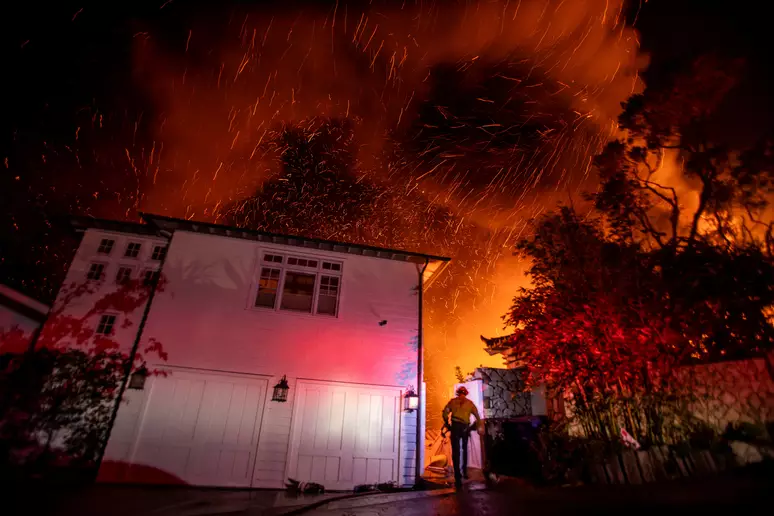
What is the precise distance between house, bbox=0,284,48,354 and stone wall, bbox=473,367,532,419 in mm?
14079

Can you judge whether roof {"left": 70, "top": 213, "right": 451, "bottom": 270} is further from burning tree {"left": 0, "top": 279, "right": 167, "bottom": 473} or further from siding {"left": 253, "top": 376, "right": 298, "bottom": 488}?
siding {"left": 253, "top": 376, "right": 298, "bottom": 488}

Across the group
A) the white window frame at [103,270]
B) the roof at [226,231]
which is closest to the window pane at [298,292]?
the roof at [226,231]

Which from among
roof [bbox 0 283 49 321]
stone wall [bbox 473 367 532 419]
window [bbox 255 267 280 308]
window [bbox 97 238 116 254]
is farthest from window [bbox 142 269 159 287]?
stone wall [bbox 473 367 532 419]

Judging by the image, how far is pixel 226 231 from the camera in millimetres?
10633

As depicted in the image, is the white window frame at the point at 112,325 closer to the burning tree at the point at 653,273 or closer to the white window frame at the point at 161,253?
the white window frame at the point at 161,253

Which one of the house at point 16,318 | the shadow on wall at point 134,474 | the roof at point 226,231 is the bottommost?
the shadow on wall at point 134,474

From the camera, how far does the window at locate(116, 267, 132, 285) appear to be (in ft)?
33.4

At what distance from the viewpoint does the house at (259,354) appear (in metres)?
8.85

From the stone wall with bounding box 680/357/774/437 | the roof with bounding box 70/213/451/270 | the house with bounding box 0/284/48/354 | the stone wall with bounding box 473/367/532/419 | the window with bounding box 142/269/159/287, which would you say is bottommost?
the stone wall with bounding box 680/357/774/437

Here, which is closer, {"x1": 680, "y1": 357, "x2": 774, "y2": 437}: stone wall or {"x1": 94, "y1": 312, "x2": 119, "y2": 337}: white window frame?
{"x1": 680, "y1": 357, "x2": 774, "y2": 437}: stone wall

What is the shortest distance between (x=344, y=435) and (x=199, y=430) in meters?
3.34

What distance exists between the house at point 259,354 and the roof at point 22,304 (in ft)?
10.0

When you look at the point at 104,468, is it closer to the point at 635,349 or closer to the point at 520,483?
the point at 520,483

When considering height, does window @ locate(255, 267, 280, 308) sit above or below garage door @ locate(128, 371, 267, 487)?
above
